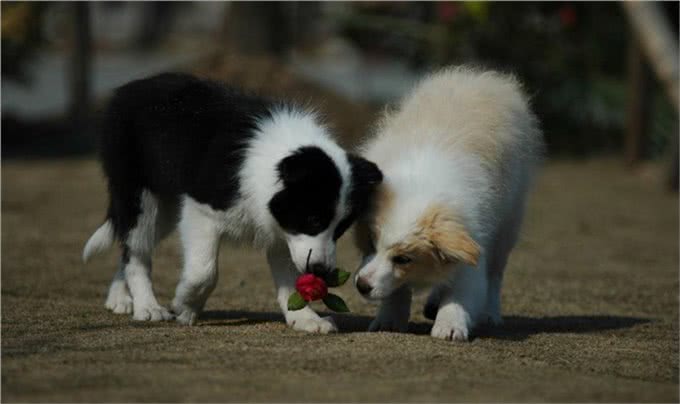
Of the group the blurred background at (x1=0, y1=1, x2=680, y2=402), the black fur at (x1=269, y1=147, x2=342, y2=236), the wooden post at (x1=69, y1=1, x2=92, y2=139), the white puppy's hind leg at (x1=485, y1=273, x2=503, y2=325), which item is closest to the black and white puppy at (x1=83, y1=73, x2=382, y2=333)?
the black fur at (x1=269, y1=147, x2=342, y2=236)

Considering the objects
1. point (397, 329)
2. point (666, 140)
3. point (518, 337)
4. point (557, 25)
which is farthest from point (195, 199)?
point (557, 25)

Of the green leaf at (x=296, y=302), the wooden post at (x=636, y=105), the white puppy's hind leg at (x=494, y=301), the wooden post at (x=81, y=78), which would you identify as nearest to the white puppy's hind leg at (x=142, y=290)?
the green leaf at (x=296, y=302)

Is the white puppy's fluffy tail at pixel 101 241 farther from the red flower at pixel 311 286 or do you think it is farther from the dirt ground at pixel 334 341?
the red flower at pixel 311 286

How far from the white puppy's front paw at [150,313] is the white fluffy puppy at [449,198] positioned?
116cm

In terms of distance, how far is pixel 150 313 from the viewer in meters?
6.66

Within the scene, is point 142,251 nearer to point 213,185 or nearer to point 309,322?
point 213,185

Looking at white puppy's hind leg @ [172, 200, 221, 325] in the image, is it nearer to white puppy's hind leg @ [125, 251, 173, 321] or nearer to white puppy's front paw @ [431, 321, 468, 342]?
white puppy's hind leg @ [125, 251, 173, 321]

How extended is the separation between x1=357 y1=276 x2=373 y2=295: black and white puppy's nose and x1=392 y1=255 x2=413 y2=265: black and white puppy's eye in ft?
0.57

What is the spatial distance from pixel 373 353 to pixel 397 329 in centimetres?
92

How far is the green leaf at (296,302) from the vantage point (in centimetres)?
605

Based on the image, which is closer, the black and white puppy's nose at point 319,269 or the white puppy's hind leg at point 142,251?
the black and white puppy's nose at point 319,269

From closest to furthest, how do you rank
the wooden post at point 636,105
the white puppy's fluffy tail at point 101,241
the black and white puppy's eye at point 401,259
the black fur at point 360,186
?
the black fur at point 360,186 < the black and white puppy's eye at point 401,259 < the white puppy's fluffy tail at point 101,241 < the wooden post at point 636,105

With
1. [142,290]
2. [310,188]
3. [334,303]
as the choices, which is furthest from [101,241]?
[310,188]

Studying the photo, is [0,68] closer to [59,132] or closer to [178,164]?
[59,132]
